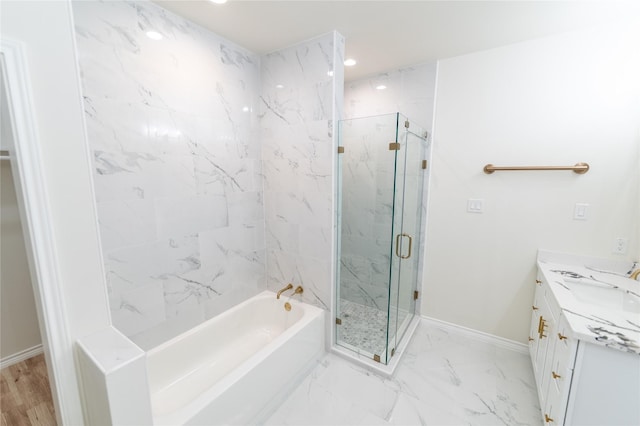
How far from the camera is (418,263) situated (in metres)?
2.72

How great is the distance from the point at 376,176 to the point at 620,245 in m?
1.76

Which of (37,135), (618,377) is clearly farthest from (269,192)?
(618,377)

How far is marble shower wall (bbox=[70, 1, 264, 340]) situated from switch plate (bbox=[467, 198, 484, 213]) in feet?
4.36

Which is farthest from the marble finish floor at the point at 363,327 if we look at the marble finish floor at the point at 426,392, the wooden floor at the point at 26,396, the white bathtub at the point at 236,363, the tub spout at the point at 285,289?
the wooden floor at the point at 26,396

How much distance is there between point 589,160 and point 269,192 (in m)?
2.45

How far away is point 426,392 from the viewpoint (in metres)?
1.90

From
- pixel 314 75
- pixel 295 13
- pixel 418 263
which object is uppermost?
pixel 295 13

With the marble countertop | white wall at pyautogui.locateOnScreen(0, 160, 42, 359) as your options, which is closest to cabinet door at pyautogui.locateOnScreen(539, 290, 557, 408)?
the marble countertop

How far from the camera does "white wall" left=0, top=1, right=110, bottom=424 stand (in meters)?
0.97

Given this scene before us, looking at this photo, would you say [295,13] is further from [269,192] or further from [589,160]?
[589,160]

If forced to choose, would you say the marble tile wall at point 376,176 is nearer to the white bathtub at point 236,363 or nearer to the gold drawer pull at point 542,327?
the white bathtub at point 236,363

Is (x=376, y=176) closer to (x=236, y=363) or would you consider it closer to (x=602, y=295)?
(x=602, y=295)

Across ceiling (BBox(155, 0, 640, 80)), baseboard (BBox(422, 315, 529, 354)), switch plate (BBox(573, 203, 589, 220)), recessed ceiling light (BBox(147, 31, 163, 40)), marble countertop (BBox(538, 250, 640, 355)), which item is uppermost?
ceiling (BBox(155, 0, 640, 80))

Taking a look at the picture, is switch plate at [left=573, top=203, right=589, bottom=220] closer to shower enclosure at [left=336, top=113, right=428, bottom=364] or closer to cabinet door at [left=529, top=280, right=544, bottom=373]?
cabinet door at [left=529, top=280, right=544, bottom=373]
